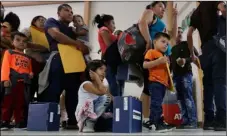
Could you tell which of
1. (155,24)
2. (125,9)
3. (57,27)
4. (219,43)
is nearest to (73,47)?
(57,27)

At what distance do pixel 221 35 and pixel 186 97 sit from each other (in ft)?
3.30

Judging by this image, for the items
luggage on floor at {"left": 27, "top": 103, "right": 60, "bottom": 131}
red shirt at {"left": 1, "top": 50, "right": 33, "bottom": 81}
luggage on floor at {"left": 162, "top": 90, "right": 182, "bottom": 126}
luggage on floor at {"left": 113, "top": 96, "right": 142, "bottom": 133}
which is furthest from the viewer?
luggage on floor at {"left": 162, "top": 90, "right": 182, "bottom": 126}

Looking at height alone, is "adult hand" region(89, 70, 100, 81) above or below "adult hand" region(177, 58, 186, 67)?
below

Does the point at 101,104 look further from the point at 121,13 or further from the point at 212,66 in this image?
the point at 121,13

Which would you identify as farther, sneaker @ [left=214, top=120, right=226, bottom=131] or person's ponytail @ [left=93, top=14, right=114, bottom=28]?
person's ponytail @ [left=93, top=14, right=114, bottom=28]

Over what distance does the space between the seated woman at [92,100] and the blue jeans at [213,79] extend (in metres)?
0.66

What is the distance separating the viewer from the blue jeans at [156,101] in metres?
1.83

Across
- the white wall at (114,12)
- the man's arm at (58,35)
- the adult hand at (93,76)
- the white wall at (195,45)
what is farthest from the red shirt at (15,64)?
the white wall at (195,45)

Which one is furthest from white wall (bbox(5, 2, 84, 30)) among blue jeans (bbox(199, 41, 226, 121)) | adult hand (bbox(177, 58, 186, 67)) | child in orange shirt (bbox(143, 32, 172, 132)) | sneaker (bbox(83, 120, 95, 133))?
blue jeans (bbox(199, 41, 226, 121))

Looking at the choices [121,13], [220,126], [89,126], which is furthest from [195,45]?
[89,126]

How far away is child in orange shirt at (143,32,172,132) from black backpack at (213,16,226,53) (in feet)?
1.10

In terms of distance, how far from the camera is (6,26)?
94.6 inches

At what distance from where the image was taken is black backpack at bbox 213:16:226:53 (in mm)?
1792

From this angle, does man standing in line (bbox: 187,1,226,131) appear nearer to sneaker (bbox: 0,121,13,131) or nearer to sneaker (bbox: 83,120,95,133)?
sneaker (bbox: 83,120,95,133)
